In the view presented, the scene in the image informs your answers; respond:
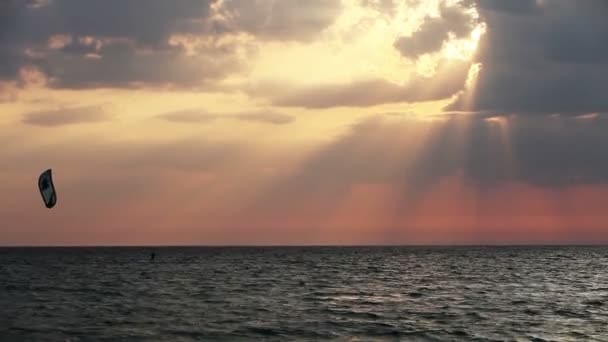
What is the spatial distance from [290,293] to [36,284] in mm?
30101

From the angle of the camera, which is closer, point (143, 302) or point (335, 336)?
point (335, 336)

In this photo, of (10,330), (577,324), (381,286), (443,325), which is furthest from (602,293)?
(10,330)

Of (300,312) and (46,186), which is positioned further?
(46,186)

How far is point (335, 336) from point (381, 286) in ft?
127

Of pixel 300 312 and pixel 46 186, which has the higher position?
pixel 46 186

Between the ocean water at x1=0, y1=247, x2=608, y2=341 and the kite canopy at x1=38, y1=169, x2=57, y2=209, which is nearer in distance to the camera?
the ocean water at x1=0, y1=247, x2=608, y2=341

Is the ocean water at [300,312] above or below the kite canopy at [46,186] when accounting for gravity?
below

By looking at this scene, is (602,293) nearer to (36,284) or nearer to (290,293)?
(290,293)

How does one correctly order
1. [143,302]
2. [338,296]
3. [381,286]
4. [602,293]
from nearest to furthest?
[143,302] → [338,296] → [602,293] → [381,286]

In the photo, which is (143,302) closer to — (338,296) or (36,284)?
(338,296)

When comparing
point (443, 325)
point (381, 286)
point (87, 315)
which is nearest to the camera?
point (443, 325)

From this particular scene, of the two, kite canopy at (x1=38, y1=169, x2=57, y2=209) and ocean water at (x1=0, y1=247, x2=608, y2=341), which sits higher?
kite canopy at (x1=38, y1=169, x2=57, y2=209)

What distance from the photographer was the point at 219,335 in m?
38.3

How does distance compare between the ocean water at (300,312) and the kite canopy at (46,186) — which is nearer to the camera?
the ocean water at (300,312)
